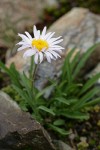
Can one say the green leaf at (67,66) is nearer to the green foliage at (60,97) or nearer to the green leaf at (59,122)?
the green foliage at (60,97)

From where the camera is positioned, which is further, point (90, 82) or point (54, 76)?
point (54, 76)

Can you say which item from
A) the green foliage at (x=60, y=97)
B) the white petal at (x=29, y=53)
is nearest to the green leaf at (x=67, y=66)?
the green foliage at (x=60, y=97)

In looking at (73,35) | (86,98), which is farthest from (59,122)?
(73,35)

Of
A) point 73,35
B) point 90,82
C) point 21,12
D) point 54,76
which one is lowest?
point 90,82

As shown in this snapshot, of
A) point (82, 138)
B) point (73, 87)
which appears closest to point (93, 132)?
point (82, 138)

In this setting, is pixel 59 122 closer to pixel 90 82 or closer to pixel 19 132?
pixel 90 82

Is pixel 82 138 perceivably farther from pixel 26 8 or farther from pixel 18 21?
pixel 26 8

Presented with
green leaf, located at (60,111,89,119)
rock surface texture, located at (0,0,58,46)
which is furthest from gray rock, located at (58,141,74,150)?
rock surface texture, located at (0,0,58,46)
